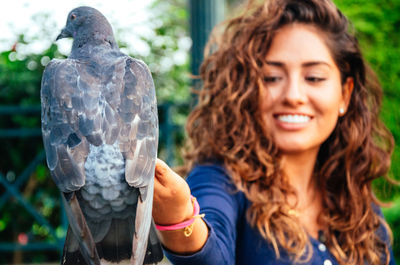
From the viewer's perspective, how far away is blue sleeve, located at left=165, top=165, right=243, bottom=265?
→ 6.65ft

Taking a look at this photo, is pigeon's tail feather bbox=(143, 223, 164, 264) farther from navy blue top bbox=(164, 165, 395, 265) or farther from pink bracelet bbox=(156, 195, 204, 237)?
navy blue top bbox=(164, 165, 395, 265)

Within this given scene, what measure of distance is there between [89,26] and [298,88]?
47.7 inches

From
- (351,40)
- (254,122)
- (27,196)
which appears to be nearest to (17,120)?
(27,196)

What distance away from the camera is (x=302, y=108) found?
2762 mm

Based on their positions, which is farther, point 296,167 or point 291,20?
point 296,167

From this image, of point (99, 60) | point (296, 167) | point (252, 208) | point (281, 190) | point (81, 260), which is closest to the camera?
point (81, 260)

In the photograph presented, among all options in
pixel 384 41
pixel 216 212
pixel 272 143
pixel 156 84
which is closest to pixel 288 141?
pixel 272 143

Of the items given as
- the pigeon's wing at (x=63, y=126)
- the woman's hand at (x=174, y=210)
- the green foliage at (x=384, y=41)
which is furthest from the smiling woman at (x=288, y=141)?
the green foliage at (x=384, y=41)

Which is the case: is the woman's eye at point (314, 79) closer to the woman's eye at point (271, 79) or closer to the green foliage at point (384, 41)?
the woman's eye at point (271, 79)

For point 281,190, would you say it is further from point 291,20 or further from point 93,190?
point 93,190

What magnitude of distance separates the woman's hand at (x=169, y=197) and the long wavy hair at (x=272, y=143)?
2.83ft

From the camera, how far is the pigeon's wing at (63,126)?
1628 millimetres

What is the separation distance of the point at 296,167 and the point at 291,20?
88cm

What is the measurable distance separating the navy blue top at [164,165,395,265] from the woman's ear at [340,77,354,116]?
907 millimetres
